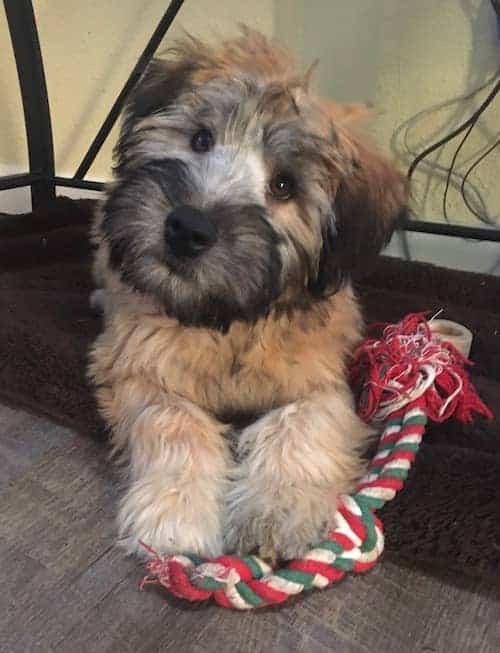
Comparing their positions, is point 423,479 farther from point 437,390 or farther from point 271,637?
point 271,637

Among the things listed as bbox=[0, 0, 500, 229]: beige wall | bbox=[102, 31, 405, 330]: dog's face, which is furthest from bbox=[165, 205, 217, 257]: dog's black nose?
bbox=[0, 0, 500, 229]: beige wall

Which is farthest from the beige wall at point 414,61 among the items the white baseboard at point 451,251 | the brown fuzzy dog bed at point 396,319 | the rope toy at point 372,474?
the rope toy at point 372,474

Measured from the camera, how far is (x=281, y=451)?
109 cm

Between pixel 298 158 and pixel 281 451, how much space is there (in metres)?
0.46

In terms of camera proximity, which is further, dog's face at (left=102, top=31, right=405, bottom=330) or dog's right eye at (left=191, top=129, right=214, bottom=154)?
dog's right eye at (left=191, top=129, right=214, bottom=154)

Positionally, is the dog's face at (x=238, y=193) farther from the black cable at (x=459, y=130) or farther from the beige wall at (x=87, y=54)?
the beige wall at (x=87, y=54)

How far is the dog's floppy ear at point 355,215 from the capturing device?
3.59ft

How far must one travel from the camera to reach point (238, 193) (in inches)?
40.5

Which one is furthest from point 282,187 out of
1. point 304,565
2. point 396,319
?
point 396,319

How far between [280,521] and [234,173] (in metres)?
0.52

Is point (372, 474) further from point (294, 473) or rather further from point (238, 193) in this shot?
point (238, 193)

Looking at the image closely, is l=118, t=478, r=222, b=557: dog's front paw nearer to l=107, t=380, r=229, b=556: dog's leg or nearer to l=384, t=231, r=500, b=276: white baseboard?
l=107, t=380, r=229, b=556: dog's leg

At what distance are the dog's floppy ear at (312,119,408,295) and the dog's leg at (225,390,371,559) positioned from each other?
0.22 metres

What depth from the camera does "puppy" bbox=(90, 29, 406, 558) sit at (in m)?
0.98
